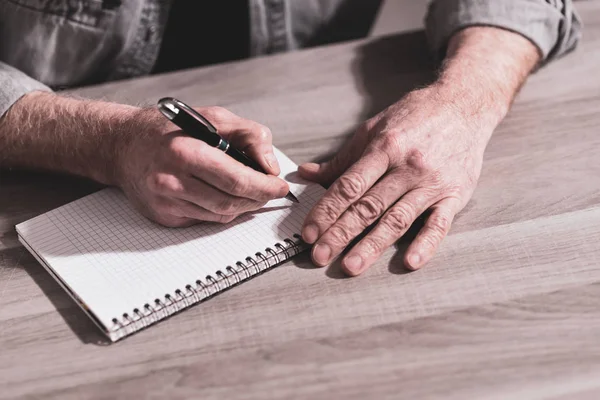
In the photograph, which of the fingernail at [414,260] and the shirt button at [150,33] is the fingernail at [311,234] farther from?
the shirt button at [150,33]

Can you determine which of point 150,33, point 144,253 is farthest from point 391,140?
point 150,33

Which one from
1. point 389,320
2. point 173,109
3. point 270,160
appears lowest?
point 389,320

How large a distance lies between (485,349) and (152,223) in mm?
466

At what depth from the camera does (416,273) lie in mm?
815

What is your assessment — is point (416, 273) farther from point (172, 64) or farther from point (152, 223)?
point (172, 64)

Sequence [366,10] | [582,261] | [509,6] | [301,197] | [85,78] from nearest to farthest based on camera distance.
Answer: [582,261] < [301,197] < [509,6] < [85,78] < [366,10]

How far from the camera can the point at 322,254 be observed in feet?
2.70

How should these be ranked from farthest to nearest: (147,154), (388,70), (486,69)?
1. (388,70)
2. (486,69)
3. (147,154)

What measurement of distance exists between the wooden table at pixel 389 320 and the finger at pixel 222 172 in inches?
4.4

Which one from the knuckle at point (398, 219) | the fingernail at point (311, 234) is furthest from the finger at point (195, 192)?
the knuckle at point (398, 219)

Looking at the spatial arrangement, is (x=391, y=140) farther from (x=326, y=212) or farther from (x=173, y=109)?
(x=173, y=109)

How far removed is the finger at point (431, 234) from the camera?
32.3 inches

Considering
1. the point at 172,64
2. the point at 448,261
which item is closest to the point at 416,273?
the point at 448,261

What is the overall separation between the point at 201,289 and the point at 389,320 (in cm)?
23
